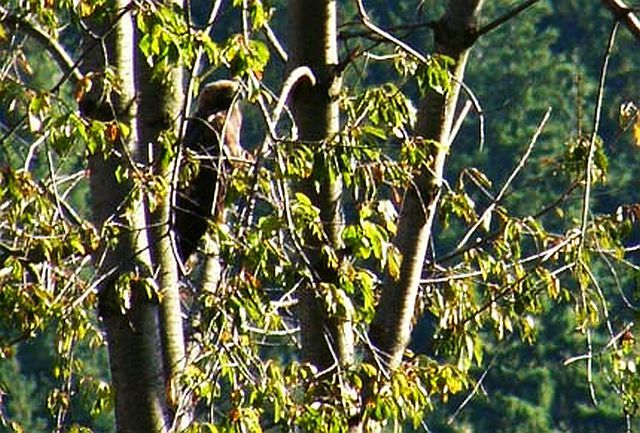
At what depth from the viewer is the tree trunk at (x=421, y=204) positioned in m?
6.81

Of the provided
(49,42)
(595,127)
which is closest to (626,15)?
(595,127)

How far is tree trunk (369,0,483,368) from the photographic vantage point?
6.81m

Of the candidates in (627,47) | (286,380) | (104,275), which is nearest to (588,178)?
(286,380)

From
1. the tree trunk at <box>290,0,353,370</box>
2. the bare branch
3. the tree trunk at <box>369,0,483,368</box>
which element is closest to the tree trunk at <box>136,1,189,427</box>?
the tree trunk at <box>290,0,353,370</box>

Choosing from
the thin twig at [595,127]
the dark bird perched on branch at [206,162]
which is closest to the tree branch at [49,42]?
the dark bird perched on branch at [206,162]

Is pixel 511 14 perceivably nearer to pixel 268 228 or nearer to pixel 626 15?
pixel 626 15

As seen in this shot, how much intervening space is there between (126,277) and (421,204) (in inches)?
49.5

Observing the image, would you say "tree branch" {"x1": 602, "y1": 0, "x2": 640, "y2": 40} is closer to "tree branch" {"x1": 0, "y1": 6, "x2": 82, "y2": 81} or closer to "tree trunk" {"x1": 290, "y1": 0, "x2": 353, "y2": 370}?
"tree trunk" {"x1": 290, "y1": 0, "x2": 353, "y2": 370}

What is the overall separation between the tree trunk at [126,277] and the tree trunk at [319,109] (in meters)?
0.61

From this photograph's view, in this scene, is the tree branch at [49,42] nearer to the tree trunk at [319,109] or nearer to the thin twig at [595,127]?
the tree trunk at [319,109]

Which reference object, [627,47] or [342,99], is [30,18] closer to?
[342,99]

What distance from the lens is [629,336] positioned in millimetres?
6699

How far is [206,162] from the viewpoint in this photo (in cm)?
670

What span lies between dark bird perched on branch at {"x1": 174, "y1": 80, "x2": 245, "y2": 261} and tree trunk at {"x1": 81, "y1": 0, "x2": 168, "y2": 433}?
20 cm
